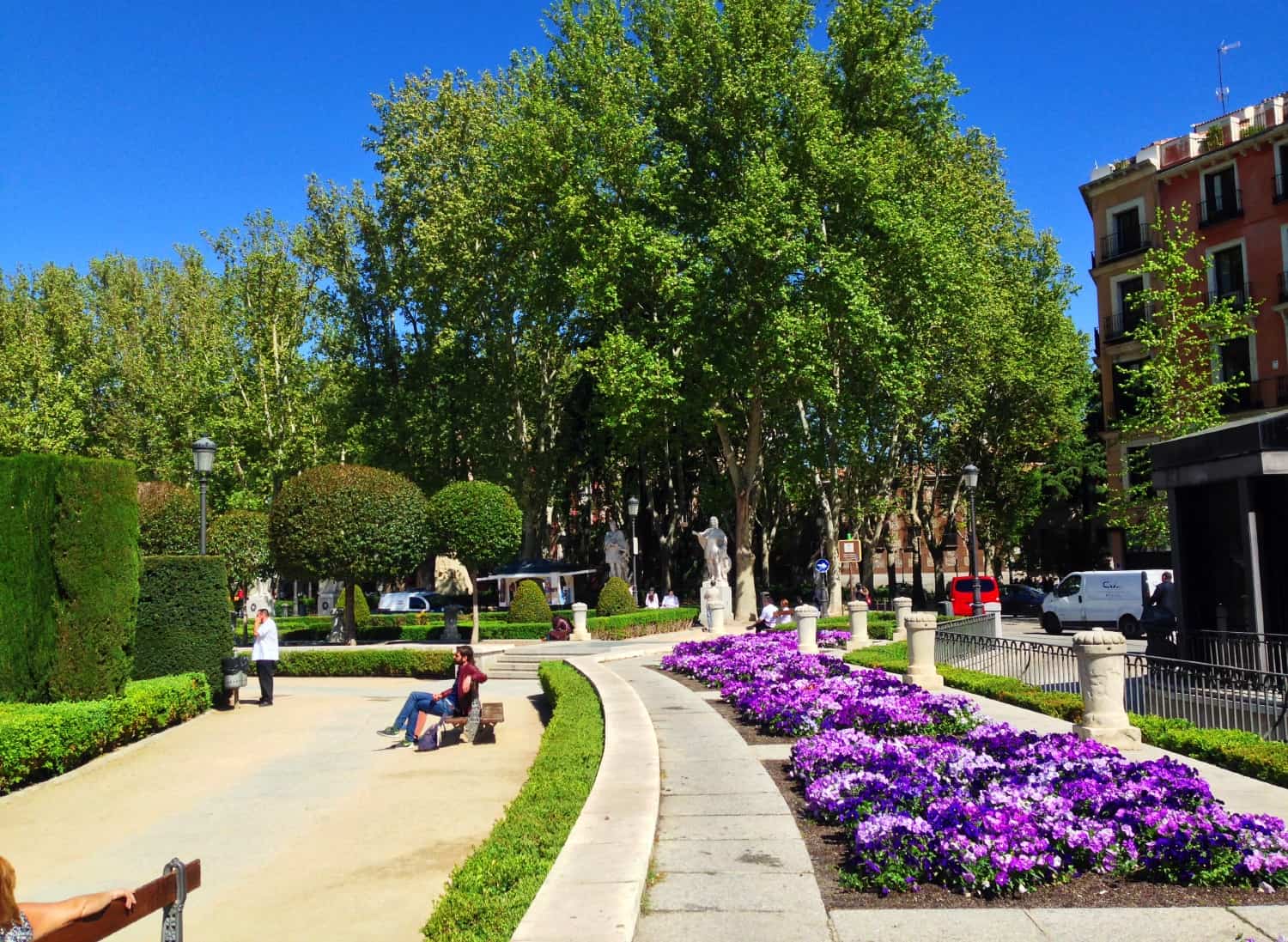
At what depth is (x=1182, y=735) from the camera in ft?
33.5

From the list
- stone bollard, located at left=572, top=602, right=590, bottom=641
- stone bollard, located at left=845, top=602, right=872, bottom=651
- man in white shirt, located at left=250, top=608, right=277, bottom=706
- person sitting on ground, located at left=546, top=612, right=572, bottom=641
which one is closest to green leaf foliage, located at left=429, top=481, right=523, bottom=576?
person sitting on ground, located at left=546, top=612, right=572, bottom=641

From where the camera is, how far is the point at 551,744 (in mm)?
11008

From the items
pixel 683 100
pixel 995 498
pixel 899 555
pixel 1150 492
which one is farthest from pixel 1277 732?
pixel 899 555

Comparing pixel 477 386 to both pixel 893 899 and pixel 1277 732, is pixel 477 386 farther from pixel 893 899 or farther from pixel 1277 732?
pixel 893 899

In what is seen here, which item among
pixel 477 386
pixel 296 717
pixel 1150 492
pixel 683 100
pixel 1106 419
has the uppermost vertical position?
pixel 683 100

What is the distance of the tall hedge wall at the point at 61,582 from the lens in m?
12.8

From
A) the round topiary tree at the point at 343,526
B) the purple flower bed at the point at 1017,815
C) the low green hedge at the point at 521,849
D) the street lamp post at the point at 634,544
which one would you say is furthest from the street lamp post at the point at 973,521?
the purple flower bed at the point at 1017,815

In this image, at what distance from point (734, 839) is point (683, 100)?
29.8 metres

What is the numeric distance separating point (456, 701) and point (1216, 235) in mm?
35192

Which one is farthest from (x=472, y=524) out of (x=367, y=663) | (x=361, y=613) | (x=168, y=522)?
(x=361, y=613)

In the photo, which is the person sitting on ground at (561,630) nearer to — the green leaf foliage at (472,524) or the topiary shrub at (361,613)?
the green leaf foliage at (472,524)

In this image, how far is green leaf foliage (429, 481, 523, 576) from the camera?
29.7 meters

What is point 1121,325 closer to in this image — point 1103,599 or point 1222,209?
point 1222,209

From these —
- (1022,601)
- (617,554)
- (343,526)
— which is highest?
(343,526)
